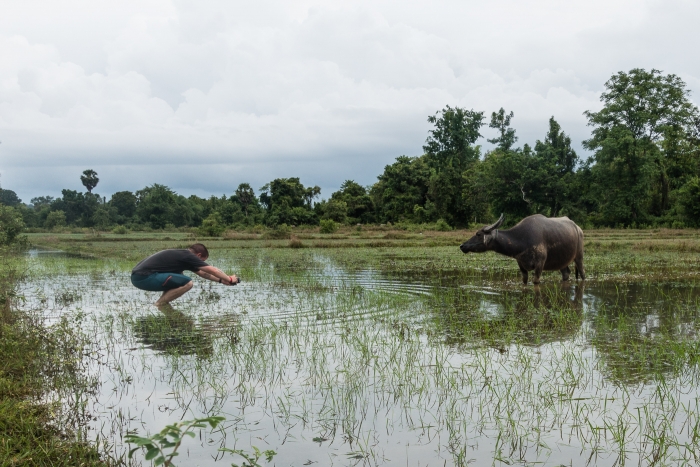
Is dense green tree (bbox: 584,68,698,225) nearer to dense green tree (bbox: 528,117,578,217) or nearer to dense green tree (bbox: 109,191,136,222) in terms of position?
dense green tree (bbox: 528,117,578,217)

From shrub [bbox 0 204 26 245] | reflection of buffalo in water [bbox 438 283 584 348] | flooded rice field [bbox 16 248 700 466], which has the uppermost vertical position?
shrub [bbox 0 204 26 245]

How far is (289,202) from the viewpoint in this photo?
44.9 meters

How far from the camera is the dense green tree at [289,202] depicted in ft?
139

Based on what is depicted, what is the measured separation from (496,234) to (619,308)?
2.85 metres

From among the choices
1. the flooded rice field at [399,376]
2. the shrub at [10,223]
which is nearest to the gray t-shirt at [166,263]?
the flooded rice field at [399,376]

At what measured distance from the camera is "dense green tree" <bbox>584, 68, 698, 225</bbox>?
32.7 metres

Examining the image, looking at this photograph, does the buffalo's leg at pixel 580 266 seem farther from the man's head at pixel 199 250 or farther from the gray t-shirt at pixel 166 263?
the gray t-shirt at pixel 166 263

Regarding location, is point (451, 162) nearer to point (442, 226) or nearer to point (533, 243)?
point (442, 226)

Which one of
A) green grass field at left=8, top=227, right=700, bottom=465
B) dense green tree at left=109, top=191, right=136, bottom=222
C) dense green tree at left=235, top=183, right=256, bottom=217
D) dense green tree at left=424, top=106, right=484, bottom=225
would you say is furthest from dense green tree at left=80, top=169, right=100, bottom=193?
green grass field at left=8, top=227, right=700, bottom=465

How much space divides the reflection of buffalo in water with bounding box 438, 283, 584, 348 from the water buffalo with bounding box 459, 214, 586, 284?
0.69 metres

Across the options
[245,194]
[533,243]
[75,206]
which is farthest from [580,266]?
[75,206]

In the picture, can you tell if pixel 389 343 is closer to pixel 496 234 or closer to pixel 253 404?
pixel 253 404

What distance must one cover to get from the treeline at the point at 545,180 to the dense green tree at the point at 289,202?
0.08 m

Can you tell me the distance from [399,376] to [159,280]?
4598 mm
